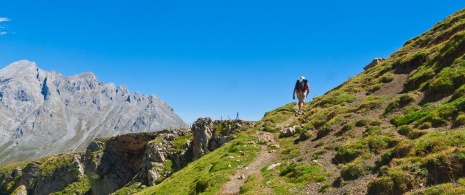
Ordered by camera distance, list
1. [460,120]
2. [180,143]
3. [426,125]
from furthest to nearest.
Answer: [180,143] → [426,125] → [460,120]

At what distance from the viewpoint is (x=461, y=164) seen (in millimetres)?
13898

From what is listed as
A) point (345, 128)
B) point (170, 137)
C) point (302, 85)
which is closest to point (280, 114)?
point (302, 85)

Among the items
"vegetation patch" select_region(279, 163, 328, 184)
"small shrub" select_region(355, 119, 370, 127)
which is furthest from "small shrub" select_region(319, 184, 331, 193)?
"small shrub" select_region(355, 119, 370, 127)

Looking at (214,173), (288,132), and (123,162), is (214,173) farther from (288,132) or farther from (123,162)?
(123,162)

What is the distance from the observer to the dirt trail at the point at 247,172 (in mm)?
22922

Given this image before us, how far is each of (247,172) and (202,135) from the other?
37.4 metres

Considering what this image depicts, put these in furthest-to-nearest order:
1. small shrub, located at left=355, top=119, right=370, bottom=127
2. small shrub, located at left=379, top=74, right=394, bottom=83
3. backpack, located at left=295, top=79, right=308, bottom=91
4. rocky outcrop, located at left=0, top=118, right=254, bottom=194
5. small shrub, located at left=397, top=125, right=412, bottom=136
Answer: rocky outcrop, located at left=0, top=118, right=254, bottom=194 → backpack, located at left=295, top=79, right=308, bottom=91 → small shrub, located at left=379, top=74, right=394, bottom=83 → small shrub, located at left=355, top=119, right=370, bottom=127 → small shrub, located at left=397, top=125, right=412, bottom=136

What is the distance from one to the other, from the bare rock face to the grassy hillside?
78.0 ft

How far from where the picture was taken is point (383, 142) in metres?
20.5

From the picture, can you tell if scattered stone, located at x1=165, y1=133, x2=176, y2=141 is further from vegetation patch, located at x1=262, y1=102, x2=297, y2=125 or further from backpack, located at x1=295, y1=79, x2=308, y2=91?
backpack, located at x1=295, y1=79, x2=308, y2=91

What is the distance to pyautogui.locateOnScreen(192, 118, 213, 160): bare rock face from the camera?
6188cm

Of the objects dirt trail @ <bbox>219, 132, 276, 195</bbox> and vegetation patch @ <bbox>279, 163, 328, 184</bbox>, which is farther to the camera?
dirt trail @ <bbox>219, 132, 276, 195</bbox>

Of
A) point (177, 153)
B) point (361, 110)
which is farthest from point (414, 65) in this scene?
point (177, 153)

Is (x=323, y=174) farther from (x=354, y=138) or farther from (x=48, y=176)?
(x=48, y=176)
